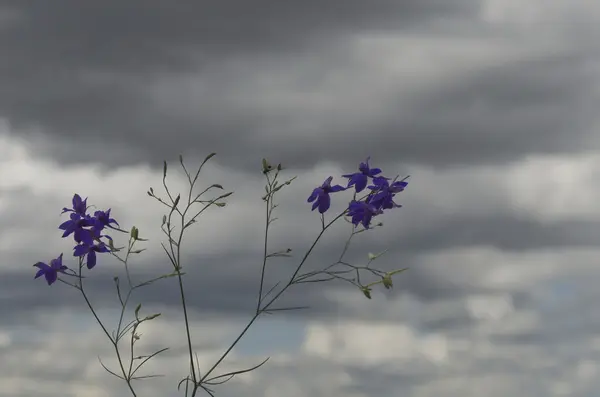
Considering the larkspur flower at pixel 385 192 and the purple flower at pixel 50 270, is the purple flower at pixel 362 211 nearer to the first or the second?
the larkspur flower at pixel 385 192

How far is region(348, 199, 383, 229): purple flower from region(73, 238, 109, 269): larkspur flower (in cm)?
229

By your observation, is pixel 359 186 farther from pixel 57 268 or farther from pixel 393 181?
pixel 57 268

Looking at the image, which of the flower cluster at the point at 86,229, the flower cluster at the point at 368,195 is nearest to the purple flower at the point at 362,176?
the flower cluster at the point at 368,195

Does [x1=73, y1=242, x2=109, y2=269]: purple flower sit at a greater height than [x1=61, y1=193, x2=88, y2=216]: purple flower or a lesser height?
lesser

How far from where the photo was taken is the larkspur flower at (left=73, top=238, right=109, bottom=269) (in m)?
8.06

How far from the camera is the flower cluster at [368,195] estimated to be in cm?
782

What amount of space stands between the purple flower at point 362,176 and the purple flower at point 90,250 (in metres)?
2.34

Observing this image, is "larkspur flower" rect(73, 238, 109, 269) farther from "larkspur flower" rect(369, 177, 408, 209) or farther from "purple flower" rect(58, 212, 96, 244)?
"larkspur flower" rect(369, 177, 408, 209)

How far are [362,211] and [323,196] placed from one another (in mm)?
376

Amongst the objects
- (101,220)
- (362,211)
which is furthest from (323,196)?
(101,220)

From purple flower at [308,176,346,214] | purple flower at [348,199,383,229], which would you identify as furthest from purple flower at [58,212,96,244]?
purple flower at [348,199,383,229]

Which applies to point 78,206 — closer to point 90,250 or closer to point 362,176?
point 90,250

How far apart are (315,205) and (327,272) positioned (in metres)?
0.65

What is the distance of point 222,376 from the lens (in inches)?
318
